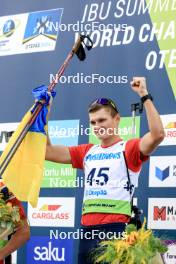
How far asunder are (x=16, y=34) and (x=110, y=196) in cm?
199

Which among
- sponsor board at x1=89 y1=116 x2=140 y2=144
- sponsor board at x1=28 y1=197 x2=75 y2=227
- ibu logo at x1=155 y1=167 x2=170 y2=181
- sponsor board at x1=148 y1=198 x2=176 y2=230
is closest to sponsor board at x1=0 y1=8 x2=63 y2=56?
sponsor board at x1=89 y1=116 x2=140 y2=144

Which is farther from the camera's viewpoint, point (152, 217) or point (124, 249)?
point (152, 217)

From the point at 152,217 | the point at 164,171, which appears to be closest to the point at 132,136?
the point at 164,171

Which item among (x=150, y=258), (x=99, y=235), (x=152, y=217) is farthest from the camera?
(x=152, y=217)

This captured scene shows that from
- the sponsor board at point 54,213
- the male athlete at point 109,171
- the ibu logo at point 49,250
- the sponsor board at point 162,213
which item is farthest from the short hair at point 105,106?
the ibu logo at point 49,250

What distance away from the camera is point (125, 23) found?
3.87 meters

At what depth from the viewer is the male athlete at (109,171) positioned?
2.85 meters

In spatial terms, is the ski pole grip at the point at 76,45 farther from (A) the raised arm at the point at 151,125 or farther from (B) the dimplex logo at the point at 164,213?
(B) the dimplex logo at the point at 164,213

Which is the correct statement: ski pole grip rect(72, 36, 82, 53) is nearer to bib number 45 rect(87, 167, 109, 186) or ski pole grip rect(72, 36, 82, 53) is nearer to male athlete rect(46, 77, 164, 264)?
male athlete rect(46, 77, 164, 264)

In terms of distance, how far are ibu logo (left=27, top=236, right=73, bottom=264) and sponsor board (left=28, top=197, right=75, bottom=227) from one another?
0.38ft

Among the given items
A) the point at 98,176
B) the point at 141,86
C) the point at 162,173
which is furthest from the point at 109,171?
the point at 162,173

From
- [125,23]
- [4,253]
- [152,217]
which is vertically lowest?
[4,253]

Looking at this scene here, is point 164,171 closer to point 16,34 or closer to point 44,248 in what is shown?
point 44,248

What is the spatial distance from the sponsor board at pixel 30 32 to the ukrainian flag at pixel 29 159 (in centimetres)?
136
